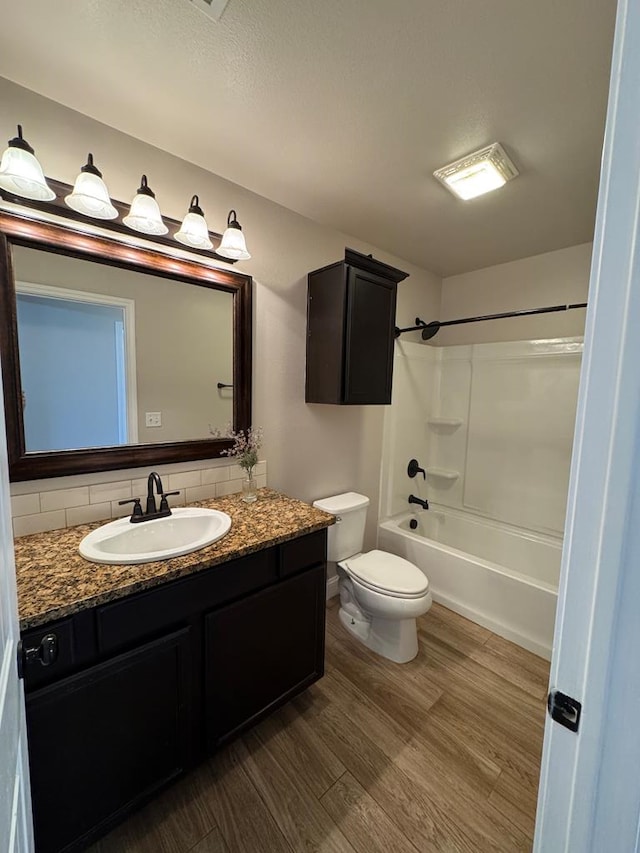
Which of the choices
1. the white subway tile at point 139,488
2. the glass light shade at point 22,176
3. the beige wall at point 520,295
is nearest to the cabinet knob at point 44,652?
the white subway tile at point 139,488

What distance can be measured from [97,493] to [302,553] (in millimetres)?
862

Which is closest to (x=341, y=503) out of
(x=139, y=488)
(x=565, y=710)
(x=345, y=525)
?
(x=345, y=525)

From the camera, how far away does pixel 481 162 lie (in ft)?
4.84

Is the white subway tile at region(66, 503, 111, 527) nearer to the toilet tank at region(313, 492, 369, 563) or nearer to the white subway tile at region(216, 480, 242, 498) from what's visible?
the white subway tile at region(216, 480, 242, 498)

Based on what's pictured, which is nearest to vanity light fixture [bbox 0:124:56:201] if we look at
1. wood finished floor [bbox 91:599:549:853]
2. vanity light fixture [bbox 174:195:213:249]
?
vanity light fixture [bbox 174:195:213:249]

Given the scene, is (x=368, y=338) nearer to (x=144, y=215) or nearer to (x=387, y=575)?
(x=144, y=215)

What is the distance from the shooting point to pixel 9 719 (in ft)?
1.74

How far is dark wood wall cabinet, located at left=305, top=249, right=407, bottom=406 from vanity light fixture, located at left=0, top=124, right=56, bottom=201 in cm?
122

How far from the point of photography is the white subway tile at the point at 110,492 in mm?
1361

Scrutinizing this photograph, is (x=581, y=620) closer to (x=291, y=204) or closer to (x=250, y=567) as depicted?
(x=250, y=567)

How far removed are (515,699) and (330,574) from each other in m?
1.15

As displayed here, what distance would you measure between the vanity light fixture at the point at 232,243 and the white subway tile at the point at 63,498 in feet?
3.82

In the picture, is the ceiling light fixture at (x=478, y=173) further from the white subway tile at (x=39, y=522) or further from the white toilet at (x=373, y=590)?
the white subway tile at (x=39, y=522)

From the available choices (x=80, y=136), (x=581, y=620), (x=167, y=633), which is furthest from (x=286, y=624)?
(x=80, y=136)
